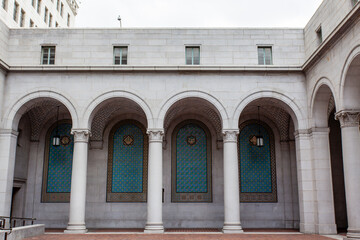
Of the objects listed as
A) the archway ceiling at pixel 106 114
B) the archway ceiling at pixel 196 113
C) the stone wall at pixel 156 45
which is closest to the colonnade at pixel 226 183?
the archway ceiling at pixel 196 113

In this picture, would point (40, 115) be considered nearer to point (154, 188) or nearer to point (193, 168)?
point (154, 188)

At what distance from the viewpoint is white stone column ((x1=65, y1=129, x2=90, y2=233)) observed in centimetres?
1881

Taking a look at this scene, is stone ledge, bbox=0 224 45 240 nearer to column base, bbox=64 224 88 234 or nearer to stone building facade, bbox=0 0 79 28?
column base, bbox=64 224 88 234

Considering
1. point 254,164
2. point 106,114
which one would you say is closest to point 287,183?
point 254,164

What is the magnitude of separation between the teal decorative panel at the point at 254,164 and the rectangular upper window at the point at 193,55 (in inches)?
234

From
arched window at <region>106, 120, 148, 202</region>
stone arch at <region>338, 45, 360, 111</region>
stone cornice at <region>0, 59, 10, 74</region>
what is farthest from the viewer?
arched window at <region>106, 120, 148, 202</region>

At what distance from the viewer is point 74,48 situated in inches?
813

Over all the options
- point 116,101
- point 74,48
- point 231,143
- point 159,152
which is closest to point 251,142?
point 231,143

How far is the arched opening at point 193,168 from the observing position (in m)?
22.7

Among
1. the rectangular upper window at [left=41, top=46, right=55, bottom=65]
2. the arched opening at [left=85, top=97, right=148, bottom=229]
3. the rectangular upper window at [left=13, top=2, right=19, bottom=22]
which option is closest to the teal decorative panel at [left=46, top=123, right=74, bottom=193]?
the arched opening at [left=85, top=97, right=148, bottom=229]

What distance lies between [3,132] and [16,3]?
16.1m

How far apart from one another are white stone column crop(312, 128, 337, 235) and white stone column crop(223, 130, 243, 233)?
12.4 feet

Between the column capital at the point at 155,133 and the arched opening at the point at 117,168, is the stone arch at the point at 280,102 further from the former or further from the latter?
the arched opening at the point at 117,168

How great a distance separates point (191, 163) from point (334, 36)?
11.2 m
